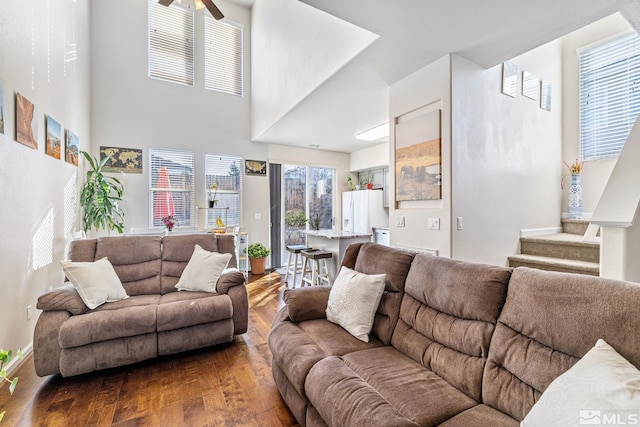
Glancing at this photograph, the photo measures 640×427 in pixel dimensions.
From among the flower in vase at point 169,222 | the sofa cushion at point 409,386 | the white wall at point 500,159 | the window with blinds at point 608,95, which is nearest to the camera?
the sofa cushion at point 409,386

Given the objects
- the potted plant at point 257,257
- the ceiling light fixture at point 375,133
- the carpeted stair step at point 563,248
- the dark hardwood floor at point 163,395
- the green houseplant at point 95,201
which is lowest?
the dark hardwood floor at point 163,395

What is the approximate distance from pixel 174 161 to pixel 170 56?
76.9 inches

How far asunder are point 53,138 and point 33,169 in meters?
0.67

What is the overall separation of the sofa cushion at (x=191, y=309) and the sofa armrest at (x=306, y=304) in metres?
0.77

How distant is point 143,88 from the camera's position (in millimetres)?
5004

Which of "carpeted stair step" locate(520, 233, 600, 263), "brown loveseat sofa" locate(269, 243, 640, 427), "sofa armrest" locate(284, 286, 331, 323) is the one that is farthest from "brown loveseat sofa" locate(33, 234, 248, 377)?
"carpeted stair step" locate(520, 233, 600, 263)

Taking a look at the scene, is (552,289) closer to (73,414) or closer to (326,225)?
(73,414)

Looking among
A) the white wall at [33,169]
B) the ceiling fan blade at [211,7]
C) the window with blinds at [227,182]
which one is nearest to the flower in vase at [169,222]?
the window with blinds at [227,182]

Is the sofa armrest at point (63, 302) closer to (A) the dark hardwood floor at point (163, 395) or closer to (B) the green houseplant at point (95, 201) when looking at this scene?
(A) the dark hardwood floor at point (163, 395)

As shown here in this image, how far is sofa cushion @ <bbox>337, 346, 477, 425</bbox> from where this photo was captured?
119cm

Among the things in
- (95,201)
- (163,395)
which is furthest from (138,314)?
(95,201)

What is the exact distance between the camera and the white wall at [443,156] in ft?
8.94

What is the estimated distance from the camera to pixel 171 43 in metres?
5.32

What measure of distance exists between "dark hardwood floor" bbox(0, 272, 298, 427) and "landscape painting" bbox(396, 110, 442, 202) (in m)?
2.18
